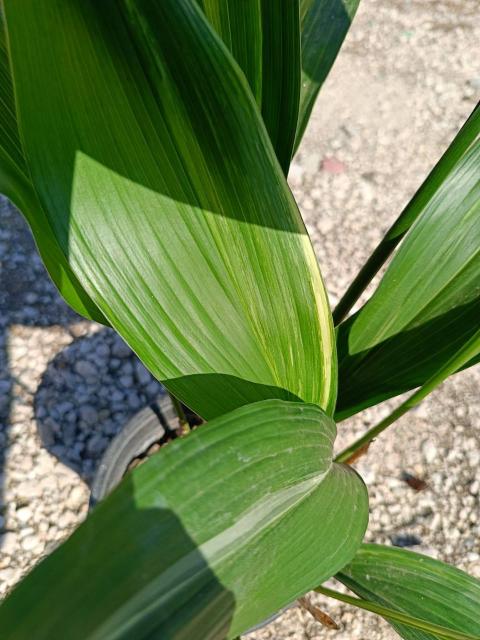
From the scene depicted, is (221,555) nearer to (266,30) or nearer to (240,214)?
(240,214)

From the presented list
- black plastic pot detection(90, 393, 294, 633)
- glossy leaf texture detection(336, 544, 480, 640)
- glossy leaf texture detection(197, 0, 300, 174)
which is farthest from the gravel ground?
glossy leaf texture detection(197, 0, 300, 174)

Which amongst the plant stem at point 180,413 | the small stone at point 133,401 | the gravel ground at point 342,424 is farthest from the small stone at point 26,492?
the plant stem at point 180,413

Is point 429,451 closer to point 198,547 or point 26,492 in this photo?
point 26,492

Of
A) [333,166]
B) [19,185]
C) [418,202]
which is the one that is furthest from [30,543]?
[333,166]

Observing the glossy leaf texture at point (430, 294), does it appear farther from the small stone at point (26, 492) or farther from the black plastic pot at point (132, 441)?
the small stone at point (26, 492)

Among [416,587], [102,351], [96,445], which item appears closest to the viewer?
[416,587]

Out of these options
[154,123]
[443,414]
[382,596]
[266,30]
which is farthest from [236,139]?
[443,414]
